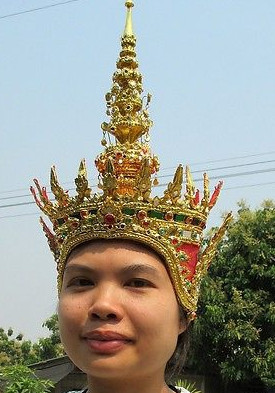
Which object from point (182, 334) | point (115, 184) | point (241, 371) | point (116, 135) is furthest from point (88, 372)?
point (241, 371)

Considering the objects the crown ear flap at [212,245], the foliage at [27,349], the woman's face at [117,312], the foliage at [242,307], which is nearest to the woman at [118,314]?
the woman's face at [117,312]

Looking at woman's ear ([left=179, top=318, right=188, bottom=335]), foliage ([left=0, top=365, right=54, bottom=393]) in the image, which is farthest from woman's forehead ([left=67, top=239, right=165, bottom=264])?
foliage ([left=0, top=365, right=54, bottom=393])

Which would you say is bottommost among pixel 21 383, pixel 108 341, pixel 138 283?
Result: pixel 108 341

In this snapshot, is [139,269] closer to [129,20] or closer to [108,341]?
[108,341]

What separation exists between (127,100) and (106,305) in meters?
0.76

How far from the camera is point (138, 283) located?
2164mm

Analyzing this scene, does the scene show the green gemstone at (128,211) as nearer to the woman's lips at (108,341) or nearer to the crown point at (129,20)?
the woman's lips at (108,341)

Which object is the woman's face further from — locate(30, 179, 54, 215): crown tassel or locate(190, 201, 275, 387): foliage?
locate(190, 201, 275, 387): foliage

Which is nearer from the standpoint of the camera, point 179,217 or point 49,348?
point 179,217

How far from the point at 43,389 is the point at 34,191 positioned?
152 inches

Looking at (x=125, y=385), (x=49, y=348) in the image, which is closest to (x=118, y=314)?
(x=125, y=385)

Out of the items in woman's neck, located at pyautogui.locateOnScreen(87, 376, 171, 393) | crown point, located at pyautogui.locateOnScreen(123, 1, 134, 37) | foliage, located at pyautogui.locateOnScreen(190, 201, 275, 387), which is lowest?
woman's neck, located at pyautogui.locateOnScreen(87, 376, 171, 393)

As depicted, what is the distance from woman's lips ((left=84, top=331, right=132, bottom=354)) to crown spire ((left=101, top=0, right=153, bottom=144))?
698 millimetres

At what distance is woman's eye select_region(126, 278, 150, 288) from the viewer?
215 cm
